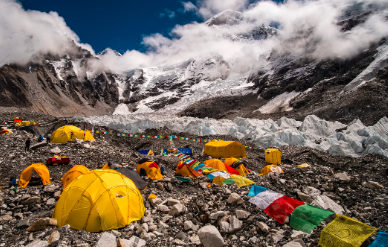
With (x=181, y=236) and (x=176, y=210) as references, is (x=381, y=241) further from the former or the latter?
(x=176, y=210)

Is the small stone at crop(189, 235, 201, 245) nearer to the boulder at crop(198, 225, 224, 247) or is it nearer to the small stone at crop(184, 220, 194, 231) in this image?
the boulder at crop(198, 225, 224, 247)

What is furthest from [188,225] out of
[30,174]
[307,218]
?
[30,174]

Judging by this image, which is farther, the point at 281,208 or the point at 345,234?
the point at 281,208

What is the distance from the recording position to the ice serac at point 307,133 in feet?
56.2

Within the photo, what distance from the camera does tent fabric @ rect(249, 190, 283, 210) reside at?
5545 mm

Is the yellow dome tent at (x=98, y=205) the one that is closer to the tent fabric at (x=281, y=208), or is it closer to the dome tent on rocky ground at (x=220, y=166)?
the tent fabric at (x=281, y=208)

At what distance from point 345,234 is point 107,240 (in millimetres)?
4681

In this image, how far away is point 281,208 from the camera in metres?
5.20

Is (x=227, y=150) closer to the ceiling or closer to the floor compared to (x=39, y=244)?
closer to the floor

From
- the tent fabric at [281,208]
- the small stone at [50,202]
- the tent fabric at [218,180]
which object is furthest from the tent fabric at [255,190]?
the small stone at [50,202]

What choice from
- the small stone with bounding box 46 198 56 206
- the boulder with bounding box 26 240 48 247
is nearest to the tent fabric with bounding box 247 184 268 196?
the boulder with bounding box 26 240 48 247

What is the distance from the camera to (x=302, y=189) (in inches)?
271

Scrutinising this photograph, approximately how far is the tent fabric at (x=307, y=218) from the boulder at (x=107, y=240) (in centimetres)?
394

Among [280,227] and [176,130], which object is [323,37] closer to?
[176,130]
